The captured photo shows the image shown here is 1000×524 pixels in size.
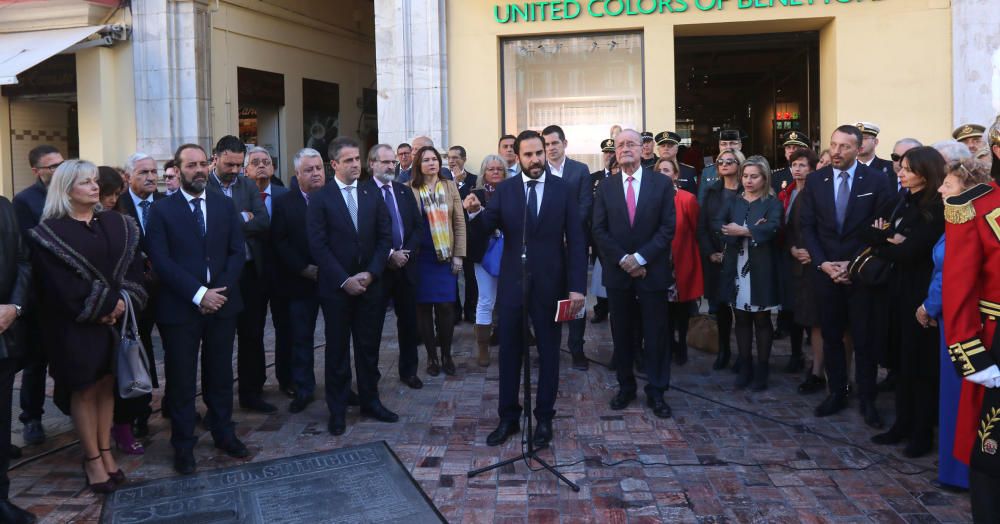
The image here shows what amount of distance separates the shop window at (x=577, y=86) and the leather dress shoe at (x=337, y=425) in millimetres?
6663

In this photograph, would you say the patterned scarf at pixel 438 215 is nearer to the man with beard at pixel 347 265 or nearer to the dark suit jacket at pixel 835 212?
the man with beard at pixel 347 265

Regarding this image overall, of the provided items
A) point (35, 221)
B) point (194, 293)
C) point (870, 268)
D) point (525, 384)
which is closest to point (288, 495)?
point (194, 293)

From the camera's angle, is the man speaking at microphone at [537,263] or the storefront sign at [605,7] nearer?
the man speaking at microphone at [537,263]

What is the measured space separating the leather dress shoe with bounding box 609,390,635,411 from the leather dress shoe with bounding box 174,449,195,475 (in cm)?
288

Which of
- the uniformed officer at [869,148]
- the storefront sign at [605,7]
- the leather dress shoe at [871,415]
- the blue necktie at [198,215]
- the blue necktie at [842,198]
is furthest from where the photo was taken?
the storefront sign at [605,7]

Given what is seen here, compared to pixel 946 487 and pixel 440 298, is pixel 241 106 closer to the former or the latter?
pixel 440 298

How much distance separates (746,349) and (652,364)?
1101mm

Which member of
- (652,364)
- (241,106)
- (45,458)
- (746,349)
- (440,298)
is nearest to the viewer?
(45,458)

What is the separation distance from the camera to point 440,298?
716 centimetres

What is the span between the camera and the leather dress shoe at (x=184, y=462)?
16.3 ft

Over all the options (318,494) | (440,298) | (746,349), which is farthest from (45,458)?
(746,349)

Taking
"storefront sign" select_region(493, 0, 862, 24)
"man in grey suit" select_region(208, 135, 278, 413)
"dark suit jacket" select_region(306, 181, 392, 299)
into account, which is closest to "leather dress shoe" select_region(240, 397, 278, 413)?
"man in grey suit" select_region(208, 135, 278, 413)

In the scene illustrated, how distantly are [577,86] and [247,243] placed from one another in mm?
6709

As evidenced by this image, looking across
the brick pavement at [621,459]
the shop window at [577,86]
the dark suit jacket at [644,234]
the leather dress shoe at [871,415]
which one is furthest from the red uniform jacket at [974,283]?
the shop window at [577,86]
